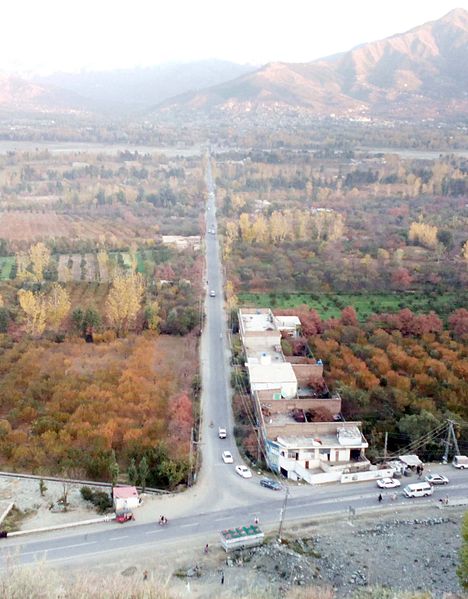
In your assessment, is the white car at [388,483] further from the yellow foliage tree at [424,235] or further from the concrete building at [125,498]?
the yellow foliage tree at [424,235]

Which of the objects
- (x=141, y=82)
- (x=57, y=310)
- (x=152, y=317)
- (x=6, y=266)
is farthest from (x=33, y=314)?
(x=141, y=82)

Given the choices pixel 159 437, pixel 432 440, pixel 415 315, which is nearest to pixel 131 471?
pixel 159 437

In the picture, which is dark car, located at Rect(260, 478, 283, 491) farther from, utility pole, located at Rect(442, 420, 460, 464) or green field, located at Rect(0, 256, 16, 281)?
green field, located at Rect(0, 256, 16, 281)

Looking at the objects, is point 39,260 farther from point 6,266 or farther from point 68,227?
point 68,227

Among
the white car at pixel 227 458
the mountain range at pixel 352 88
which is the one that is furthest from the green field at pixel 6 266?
the mountain range at pixel 352 88

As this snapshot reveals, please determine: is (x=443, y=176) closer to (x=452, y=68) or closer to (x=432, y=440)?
(x=432, y=440)
